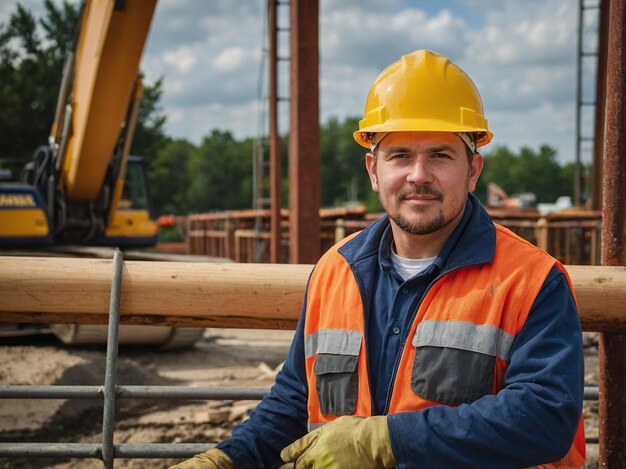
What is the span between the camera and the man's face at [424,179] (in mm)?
2271

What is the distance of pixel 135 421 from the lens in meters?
6.44

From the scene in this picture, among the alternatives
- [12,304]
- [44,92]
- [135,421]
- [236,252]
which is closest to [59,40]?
[44,92]

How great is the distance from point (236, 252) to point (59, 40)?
24.4 m

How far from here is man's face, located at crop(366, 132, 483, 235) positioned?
7.45 ft

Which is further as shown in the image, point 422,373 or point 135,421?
point 135,421

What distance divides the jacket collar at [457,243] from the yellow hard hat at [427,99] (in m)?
0.27

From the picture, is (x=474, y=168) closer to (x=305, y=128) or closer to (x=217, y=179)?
(x=305, y=128)

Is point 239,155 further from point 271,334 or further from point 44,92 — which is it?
point 271,334

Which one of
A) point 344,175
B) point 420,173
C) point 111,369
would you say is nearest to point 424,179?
point 420,173

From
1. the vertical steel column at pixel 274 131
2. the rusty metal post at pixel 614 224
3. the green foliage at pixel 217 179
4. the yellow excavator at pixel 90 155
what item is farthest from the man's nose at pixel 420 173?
the green foliage at pixel 217 179

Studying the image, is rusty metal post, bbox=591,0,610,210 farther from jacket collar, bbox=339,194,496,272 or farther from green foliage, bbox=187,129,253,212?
green foliage, bbox=187,129,253,212

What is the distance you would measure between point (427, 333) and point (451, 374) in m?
0.13

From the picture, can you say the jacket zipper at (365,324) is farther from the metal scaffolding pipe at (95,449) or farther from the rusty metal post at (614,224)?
the rusty metal post at (614,224)

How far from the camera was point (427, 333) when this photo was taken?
2127mm
